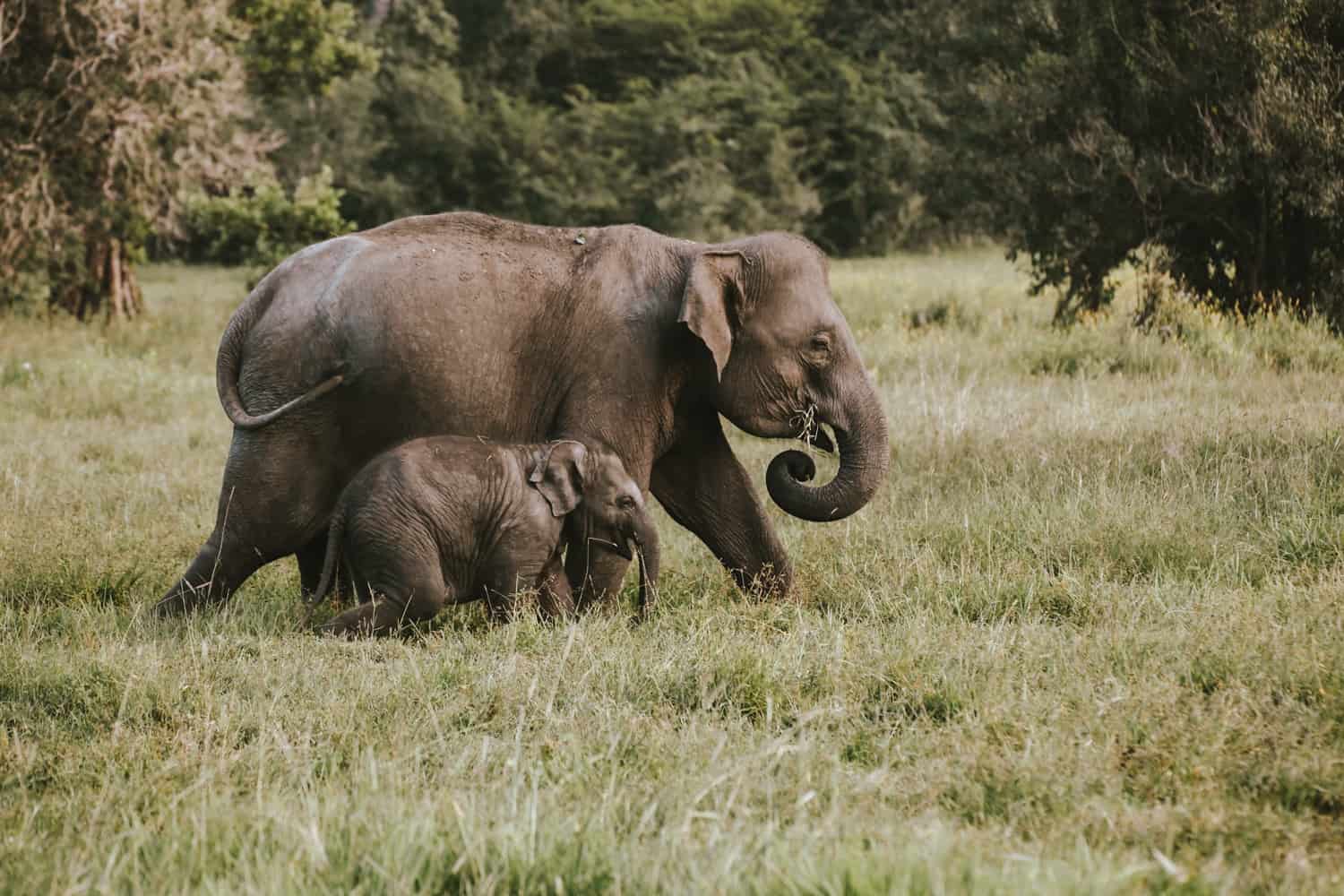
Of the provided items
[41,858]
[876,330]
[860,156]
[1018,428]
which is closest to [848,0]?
[860,156]

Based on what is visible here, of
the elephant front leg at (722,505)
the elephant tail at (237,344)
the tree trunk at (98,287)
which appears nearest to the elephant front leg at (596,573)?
the elephant front leg at (722,505)

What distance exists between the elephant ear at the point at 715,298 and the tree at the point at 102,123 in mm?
12334

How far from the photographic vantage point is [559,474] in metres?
6.23

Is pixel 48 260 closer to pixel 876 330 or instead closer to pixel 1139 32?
pixel 876 330

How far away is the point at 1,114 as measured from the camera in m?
16.9

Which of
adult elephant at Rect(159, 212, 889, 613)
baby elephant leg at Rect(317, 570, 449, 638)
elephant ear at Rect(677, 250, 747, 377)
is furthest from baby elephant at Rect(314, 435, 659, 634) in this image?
elephant ear at Rect(677, 250, 747, 377)

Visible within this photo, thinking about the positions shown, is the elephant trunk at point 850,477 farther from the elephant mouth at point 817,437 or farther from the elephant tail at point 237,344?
the elephant tail at point 237,344

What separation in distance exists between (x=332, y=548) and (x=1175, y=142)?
35.7 ft

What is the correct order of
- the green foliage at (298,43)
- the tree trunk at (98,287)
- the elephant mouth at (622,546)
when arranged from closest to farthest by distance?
the elephant mouth at (622,546) → the tree trunk at (98,287) → the green foliage at (298,43)

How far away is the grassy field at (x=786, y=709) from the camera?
3.33m

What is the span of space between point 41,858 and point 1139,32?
43.3ft

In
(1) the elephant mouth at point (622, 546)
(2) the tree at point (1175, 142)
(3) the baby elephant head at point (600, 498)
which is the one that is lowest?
(1) the elephant mouth at point (622, 546)

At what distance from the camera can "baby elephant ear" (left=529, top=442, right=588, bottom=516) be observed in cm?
623

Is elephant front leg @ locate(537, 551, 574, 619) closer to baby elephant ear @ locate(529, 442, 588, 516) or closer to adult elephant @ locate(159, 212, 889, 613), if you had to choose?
adult elephant @ locate(159, 212, 889, 613)
